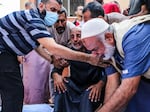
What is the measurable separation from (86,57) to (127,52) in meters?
0.71

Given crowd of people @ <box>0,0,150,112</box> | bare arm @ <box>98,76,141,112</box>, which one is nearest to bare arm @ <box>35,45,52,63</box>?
crowd of people @ <box>0,0,150,112</box>

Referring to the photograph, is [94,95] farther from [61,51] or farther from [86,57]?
[61,51]

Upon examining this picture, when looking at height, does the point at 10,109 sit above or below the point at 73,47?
below

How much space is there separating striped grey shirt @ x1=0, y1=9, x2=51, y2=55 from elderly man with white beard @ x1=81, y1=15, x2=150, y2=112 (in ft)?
1.67

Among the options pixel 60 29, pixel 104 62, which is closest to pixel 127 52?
pixel 104 62

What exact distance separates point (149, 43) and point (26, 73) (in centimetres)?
237

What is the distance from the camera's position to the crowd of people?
2.06 m

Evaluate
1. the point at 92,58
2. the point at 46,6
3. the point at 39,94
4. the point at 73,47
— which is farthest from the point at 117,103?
the point at 39,94

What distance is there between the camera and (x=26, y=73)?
4230mm

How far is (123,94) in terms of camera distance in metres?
2.04

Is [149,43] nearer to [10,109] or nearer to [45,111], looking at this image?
[10,109]

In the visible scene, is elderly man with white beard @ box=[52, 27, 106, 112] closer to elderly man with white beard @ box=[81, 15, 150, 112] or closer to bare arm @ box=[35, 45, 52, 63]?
bare arm @ box=[35, 45, 52, 63]

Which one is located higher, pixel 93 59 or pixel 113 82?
pixel 93 59

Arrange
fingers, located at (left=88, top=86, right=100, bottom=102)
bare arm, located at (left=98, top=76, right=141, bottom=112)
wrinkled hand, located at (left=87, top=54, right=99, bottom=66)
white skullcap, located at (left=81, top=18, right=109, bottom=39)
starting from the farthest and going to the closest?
fingers, located at (left=88, top=86, right=100, bottom=102)
wrinkled hand, located at (left=87, top=54, right=99, bottom=66)
white skullcap, located at (left=81, top=18, right=109, bottom=39)
bare arm, located at (left=98, top=76, right=141, bottom=112)
